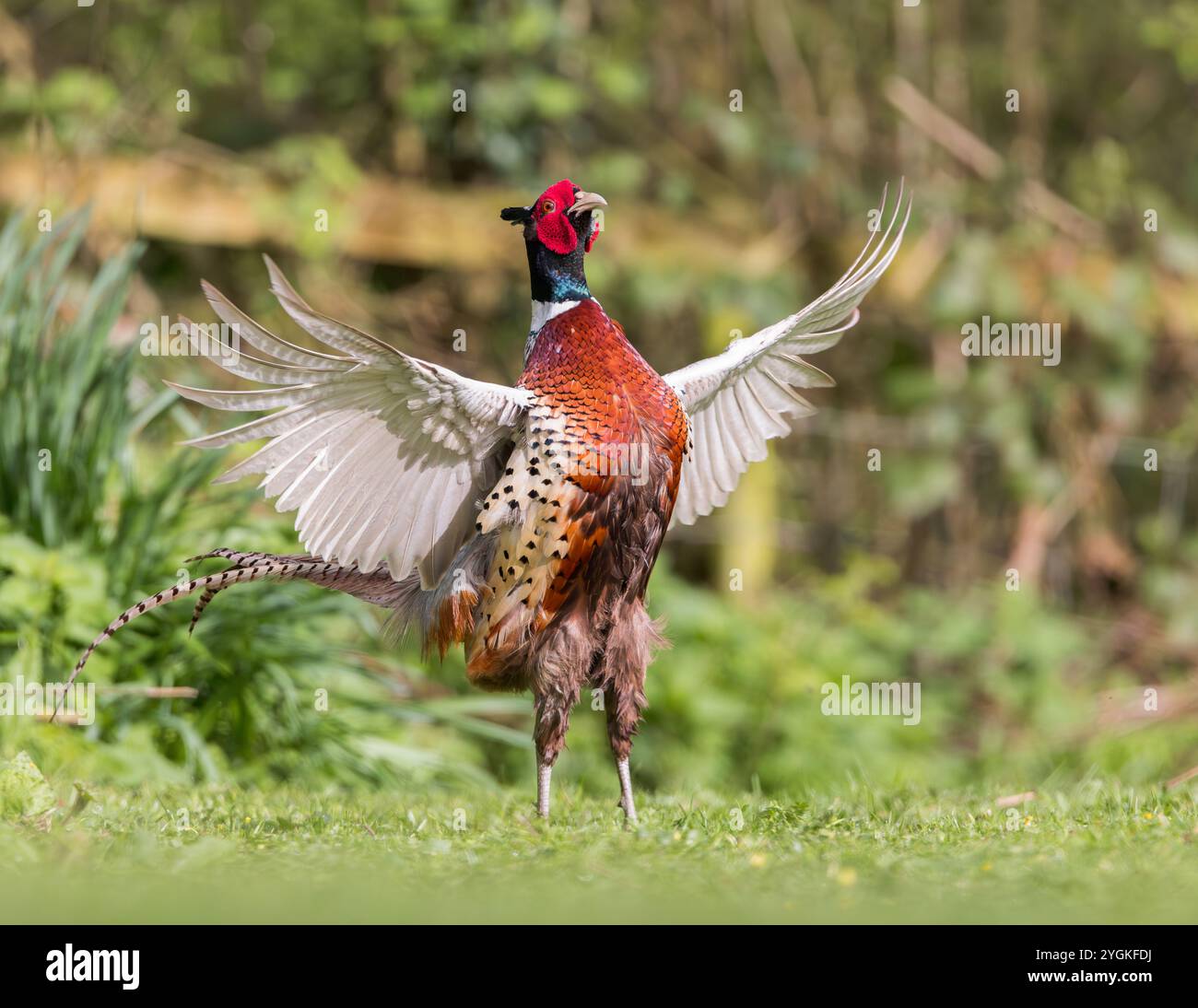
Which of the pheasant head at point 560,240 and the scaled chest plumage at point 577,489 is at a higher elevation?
the pheasant head at point 560,240

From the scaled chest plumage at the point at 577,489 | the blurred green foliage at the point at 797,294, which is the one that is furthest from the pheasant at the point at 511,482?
the blurred green foliage at the point at 797,294

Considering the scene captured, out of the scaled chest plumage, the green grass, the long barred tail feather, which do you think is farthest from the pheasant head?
the green grass

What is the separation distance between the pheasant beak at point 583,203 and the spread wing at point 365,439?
64 cm

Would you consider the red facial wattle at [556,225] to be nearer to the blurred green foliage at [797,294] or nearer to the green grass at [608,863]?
the green grass at [608,863]

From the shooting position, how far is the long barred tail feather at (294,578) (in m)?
4.45

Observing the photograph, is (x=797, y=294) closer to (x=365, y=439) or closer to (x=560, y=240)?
(x=560, y=240)

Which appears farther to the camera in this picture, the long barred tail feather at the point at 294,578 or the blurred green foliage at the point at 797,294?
the blurred green foliage at the point at 797,294

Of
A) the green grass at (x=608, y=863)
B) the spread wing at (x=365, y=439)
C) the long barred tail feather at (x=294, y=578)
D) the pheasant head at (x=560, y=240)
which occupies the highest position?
the pheasant head at (x=560, y=240)

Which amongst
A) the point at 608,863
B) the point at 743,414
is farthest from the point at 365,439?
the point at 743,414

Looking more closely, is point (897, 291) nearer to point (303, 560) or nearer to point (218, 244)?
point (218, 244)

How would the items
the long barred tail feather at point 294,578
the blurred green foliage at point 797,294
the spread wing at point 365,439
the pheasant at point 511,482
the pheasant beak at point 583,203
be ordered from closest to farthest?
the spread wing at point 365,439, the pheasant at point 511,482, the pheasant beak at point 583,203, the long barred tail feather at point 294,578, the blurred green foliage at point 797,294

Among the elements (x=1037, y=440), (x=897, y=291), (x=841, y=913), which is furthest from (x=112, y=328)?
(x=1037, y=440)

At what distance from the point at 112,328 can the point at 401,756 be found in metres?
2.17

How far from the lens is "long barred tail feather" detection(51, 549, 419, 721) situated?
14.6 ft
